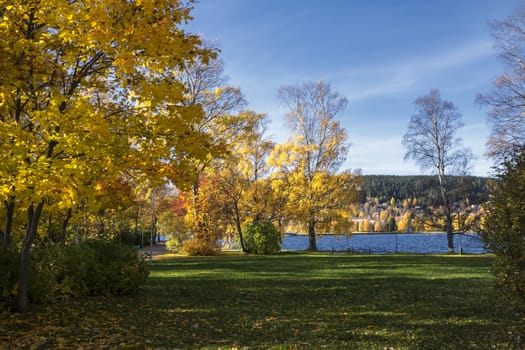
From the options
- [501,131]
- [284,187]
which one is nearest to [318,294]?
[501,131]

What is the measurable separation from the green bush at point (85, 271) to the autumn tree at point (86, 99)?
1067mm

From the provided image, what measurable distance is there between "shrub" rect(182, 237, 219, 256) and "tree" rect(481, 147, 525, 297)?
22722mm

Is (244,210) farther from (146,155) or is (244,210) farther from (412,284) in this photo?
(146,155)

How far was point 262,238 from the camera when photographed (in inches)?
1187

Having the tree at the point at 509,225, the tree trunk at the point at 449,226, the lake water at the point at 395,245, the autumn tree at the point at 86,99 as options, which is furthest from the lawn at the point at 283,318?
the tree trunk at the point at 449,226

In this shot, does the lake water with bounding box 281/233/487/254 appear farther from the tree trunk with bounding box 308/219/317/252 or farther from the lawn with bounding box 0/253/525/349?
the tree trunk with bounding box 308/219/317/252

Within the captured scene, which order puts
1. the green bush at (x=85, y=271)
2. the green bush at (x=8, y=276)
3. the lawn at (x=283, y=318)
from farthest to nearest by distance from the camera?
the green bush at (x=85, y=271), the green bush at (x=8, y=276), the lawn at (x=283, y=318)

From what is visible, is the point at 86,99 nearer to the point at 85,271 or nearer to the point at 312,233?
the point at 85,271

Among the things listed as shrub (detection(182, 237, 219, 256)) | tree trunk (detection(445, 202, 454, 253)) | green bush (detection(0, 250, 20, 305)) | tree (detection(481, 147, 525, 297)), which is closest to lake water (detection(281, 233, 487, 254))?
tree (detection(481, 147, 525, 297))

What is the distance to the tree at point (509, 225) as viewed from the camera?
6.92m

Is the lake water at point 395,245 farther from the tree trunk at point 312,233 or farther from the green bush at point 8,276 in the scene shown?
the green bush at point 8,276

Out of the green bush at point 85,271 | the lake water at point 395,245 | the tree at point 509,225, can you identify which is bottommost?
the lake water at point 395,245

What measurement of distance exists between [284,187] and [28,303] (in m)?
24.6

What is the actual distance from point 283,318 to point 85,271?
517 centimetres
